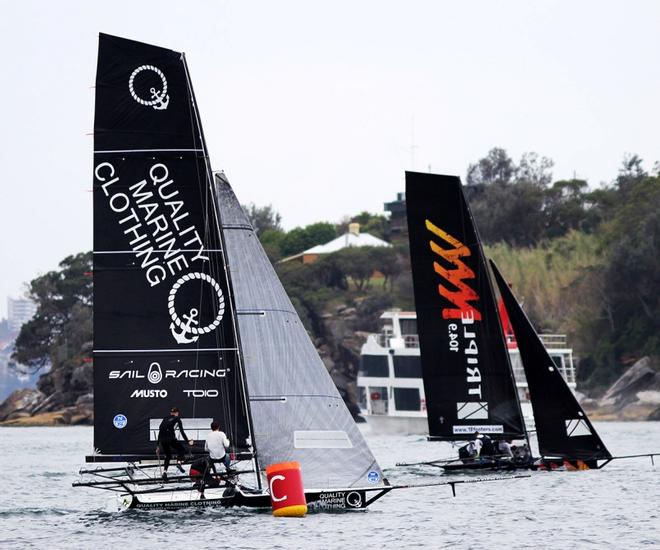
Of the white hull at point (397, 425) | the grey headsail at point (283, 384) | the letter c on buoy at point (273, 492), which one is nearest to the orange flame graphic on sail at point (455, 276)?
the grey headsail at point (283, 384)

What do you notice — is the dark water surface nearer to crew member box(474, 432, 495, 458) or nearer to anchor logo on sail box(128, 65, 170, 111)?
crew member box(474, 432, 495, 458)

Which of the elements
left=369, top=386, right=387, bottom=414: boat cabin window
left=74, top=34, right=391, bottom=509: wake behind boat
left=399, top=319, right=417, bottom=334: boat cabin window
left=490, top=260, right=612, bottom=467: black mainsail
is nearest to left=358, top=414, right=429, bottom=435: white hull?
left=369, top=386, right=387, bottom=414: boat cabin window

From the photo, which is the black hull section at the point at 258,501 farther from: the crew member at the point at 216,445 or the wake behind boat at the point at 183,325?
the crew member at the point at 216,445

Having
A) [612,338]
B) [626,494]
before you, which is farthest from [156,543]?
[612,338]

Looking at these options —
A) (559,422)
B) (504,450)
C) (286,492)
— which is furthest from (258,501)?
(559,422)

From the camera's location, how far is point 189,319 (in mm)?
30406

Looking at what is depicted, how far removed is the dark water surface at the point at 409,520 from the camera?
28.0 meters

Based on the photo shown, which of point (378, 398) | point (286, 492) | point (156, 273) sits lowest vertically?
point (286, 492)

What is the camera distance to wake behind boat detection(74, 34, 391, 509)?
29844mm

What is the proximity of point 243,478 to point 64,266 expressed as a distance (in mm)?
108141

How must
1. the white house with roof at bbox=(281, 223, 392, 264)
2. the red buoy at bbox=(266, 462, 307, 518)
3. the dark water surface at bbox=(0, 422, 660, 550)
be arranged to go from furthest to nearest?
1. the white house with roof at bbox=(281, 223, 392, 264)
2. the red buoy at bbox=(266, 462, 307, 518)
3. the dark water surface at bbox=(0, 422, 660, 550)

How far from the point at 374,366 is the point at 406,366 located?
8.60 ft

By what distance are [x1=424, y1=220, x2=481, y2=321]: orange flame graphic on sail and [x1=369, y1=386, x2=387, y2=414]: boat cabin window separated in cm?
4119

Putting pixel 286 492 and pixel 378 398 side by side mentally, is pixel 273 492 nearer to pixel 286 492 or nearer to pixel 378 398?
pixel 286 492
